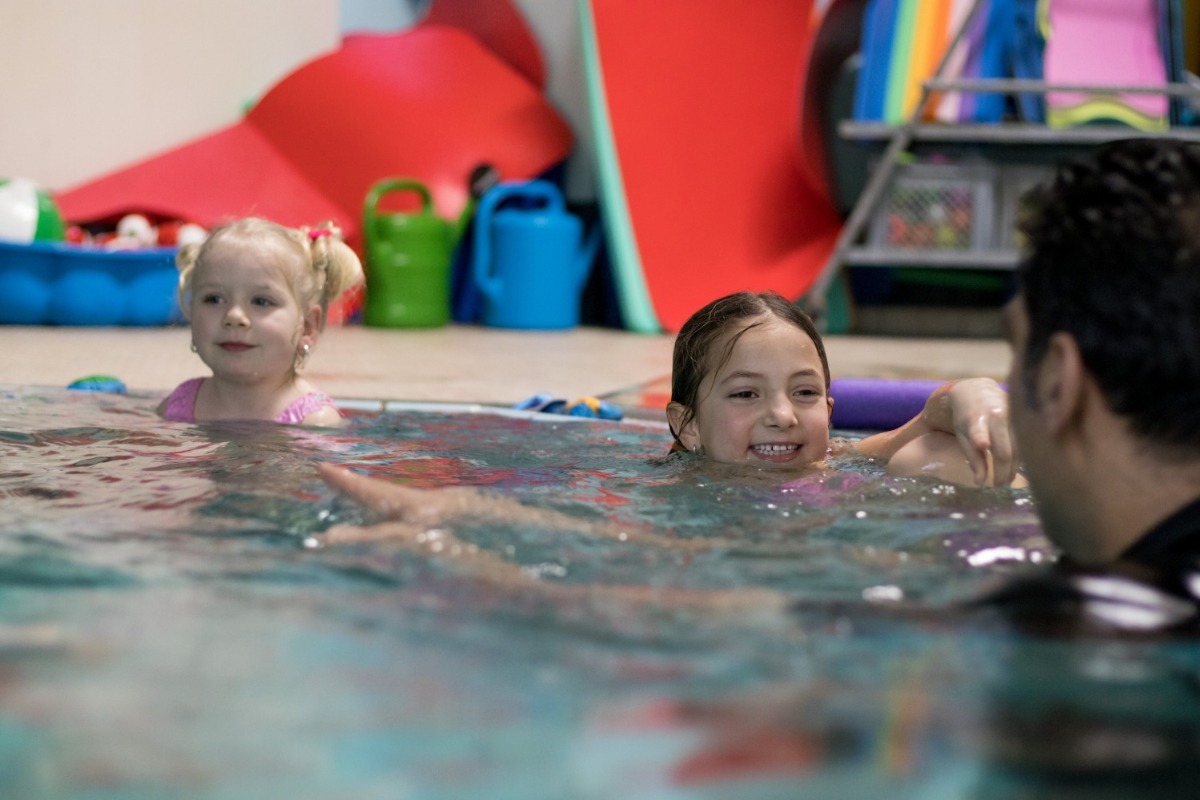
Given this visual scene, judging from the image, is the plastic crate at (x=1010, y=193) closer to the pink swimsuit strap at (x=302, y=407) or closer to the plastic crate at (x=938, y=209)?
the plastic crate at (x=938, y=209)

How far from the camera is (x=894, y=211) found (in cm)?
577

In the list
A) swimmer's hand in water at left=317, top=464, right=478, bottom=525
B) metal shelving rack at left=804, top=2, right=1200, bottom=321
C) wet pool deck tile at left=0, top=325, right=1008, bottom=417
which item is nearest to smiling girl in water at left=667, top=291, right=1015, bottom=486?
swimmer's hand in water at left=317, top=464, right=478, bottom=525

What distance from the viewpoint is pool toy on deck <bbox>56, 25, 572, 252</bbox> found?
6.09 metres

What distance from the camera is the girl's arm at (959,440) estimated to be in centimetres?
205

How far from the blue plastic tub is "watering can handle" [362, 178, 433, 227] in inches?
35.5

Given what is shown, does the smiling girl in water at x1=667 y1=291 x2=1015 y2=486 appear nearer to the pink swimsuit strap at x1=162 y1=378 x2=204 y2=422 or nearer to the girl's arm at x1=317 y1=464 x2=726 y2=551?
the girl's arm at x1=317 y1=464 x2=726 y2=551

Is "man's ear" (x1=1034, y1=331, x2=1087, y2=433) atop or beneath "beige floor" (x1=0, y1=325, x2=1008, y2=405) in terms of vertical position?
atop

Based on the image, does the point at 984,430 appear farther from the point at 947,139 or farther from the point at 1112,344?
the point at 947,139

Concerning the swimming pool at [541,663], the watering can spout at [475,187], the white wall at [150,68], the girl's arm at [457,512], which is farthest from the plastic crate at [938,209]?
the girl's arm at [457,512]

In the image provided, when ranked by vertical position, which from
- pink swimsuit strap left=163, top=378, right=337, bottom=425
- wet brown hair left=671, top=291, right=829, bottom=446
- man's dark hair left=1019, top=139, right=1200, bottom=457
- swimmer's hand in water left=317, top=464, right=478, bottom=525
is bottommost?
pink swimsuit strap left=163, top=378, right=337, bottom=425

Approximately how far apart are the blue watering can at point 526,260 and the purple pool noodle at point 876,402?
3.26 metres

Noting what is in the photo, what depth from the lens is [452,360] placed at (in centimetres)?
472

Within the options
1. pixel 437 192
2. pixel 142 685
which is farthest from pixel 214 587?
pixel 437 192

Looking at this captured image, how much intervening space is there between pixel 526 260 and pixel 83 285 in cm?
188
